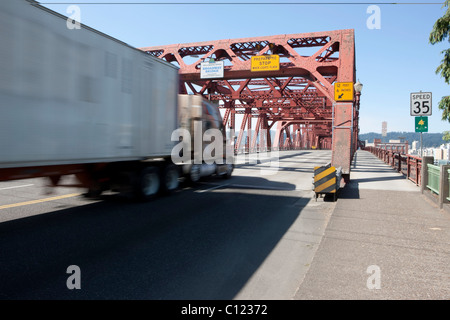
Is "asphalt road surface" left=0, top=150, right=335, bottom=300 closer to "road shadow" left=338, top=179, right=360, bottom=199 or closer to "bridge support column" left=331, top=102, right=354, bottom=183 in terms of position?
"road shadow" left=338, top=179, right=360, bottom=199

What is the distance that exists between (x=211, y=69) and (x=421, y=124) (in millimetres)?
12508

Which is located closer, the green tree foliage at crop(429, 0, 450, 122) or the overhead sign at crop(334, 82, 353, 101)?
the green tree foliage at crop(429, 0, 450, 122)

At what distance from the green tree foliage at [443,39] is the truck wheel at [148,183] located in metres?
9.60

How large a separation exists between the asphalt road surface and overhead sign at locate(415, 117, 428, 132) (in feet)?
17.2

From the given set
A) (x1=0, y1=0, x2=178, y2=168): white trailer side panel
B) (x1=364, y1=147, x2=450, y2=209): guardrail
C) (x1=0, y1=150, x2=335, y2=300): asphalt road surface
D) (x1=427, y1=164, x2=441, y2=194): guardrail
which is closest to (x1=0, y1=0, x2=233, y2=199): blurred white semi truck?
(x1=0, y1=0, x2=178, y2=168): white trailer side panel

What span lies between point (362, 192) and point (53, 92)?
10194 mm

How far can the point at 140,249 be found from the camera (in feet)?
17.5

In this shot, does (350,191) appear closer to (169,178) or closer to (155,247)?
(169,178)

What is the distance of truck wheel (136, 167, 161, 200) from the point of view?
29.8 feet

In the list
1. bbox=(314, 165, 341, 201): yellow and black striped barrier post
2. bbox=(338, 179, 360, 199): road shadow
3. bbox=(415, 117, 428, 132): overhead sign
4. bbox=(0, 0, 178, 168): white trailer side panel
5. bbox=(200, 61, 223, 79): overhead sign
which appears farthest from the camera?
bbox=(200, 61, 223, 79): overhead sign

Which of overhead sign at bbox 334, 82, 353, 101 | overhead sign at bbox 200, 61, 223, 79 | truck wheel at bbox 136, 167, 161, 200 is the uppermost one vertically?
overhead sign at bbox 200, 61, 223, 79

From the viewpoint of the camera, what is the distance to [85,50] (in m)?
6.87
